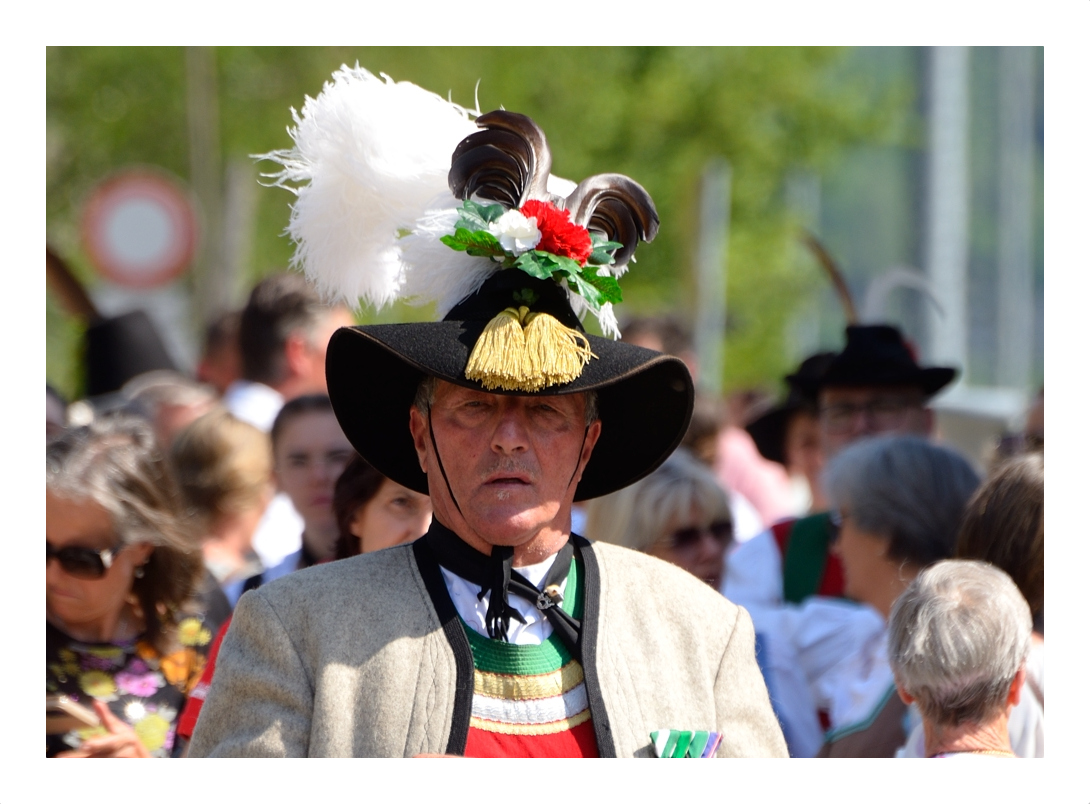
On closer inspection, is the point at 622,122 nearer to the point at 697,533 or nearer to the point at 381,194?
the point at 697,533

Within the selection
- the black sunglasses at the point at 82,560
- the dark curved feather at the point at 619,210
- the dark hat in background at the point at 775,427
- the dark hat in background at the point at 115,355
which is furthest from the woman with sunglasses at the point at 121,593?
the dark hat in background at the point at 115,355

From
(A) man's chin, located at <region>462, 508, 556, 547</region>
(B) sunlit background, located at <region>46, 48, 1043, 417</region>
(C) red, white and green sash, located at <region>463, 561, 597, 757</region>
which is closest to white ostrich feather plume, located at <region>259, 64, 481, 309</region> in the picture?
(A) man's chin, located at <region>462, 508, 556, 547</region>

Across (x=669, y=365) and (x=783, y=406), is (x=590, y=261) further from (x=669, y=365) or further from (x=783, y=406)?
(x=783, y=406)

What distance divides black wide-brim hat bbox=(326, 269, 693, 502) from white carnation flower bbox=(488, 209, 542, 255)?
0.07 metres

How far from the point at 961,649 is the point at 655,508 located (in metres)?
1.78

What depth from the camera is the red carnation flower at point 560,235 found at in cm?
261

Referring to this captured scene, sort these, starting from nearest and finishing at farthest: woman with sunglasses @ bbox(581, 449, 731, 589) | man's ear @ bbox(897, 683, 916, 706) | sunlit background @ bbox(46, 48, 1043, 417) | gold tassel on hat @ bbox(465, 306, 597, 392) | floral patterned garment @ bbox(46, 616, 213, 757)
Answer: gold tassel on hat @ bbox(465, 306, 597, 392) < man's ear @ bbox(897, 683, 916, 706) < floral patterned garment @ bbox(46, 616, 213, 757) < woman with sunglasses @ bbox(581, 449, 731, 589) < sunlit background @ bbox(46, 48, 1043, 417)

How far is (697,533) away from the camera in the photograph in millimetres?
4668

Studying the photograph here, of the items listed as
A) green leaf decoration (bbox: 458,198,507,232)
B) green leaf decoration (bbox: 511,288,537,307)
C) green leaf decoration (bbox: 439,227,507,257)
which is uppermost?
green leaf decoration (bbox: 458,198,507,232)

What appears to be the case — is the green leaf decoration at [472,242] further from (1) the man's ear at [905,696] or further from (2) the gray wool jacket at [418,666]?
(1) the man's ear at [905,696]

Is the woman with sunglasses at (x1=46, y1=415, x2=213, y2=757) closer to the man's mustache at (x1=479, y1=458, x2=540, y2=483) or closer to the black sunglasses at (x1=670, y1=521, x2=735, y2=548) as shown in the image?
the man's mustache at (x1=479, y1=458, x2=540, y2=483)

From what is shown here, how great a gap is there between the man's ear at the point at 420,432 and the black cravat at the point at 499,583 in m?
0.14

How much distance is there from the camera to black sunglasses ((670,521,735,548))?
4.64 metres

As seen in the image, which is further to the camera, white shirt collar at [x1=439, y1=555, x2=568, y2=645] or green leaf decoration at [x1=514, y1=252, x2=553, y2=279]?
white shirt collar at [x1=439, y1=555, x2=568, y2=645]
